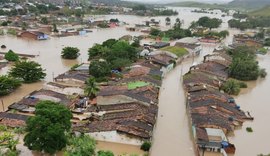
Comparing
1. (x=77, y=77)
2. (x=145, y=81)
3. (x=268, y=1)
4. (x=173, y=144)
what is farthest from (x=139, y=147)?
(x=268, y=1)

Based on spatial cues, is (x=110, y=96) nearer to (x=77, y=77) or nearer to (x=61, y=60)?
(x=77, y=77)

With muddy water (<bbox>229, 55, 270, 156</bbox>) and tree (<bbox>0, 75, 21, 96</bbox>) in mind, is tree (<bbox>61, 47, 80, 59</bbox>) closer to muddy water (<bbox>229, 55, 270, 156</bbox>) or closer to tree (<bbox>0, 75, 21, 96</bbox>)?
tree (<bbox>0, 75, 21, 96</bbox>)

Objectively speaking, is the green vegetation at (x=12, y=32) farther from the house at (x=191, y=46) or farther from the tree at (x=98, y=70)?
the tree at (x=98, y=70)

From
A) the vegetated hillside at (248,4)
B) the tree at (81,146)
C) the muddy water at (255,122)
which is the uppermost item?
the vegetated hillside at (248,4)

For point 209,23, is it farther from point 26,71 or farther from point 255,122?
point 26,71

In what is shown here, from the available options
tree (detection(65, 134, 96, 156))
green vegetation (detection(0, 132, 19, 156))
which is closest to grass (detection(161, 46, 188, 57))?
tree (detection(65, 134, 96, 156))

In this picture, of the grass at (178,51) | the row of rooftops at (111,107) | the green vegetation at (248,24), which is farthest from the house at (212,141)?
the green vegetation at (248,24)

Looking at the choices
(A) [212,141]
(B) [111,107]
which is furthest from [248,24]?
(A) [212,141]
